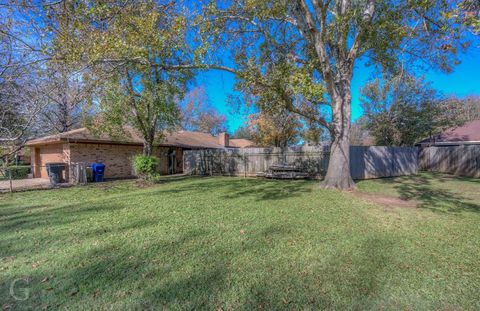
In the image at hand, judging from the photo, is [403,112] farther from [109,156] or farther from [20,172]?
[20,172]

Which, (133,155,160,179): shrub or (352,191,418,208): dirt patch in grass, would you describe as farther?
(133,155,160,179): shrub

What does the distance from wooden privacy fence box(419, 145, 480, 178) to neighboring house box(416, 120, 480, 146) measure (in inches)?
181

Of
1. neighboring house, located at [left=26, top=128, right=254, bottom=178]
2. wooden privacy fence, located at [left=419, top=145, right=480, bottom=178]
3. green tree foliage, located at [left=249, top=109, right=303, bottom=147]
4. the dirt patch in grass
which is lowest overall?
the dirt patch in grass

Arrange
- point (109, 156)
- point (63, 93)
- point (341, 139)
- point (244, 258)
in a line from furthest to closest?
point (109, 156) < point (63, 93) < point (341, 139) < point (244, 258)

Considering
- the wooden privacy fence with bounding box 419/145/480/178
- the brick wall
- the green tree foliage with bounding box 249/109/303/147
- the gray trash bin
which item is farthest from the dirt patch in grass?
the gray trash bin

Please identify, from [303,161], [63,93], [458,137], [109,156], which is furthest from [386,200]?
[458,137]

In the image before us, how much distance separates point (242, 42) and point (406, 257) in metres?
8.81

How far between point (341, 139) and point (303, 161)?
4824mm

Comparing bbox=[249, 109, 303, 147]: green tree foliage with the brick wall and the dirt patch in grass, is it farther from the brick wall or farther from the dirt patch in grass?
the dirt patch in grass

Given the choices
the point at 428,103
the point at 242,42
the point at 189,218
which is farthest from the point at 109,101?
the point at 428,103

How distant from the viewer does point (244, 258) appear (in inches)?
142

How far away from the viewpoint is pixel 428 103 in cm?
1975

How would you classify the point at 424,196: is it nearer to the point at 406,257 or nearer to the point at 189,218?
the point at 406,257

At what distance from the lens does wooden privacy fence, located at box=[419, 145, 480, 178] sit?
48.3 ft
